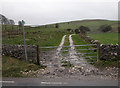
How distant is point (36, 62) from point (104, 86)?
501cm

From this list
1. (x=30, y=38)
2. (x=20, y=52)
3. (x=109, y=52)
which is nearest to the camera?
(x=109, y=52)

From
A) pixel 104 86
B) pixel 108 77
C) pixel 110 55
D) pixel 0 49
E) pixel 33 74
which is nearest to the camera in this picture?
pixel 104 86

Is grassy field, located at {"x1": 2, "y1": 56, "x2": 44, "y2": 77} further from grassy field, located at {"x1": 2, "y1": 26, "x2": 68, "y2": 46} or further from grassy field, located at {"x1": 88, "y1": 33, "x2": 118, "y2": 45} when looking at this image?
grassy field, located at {"x1": 88, "y1": 33, "x2": 118, "y2": 45}

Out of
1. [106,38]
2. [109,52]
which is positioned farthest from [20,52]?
[106,38]

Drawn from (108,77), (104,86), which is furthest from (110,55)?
(104,86)

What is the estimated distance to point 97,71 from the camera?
677 centimetres

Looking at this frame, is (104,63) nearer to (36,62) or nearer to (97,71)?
(97,71)

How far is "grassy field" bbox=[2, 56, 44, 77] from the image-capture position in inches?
266

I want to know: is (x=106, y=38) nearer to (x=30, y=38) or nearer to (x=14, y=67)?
(x=30, y=38)

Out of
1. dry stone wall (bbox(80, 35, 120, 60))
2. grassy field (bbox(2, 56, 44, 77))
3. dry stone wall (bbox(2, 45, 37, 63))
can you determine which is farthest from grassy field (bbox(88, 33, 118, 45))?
grassy field (bbox(2, 56, 44, 77))

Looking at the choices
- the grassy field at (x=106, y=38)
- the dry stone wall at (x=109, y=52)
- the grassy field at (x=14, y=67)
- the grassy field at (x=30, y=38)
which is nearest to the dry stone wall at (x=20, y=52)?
the grassy field at (x=14, y=67)

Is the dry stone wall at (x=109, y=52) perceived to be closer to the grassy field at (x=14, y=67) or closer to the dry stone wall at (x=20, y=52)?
the grassy field at (x=14, y=67)

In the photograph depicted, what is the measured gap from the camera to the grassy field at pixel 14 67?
22.2ft

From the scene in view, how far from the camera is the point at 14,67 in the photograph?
7.57 metres
